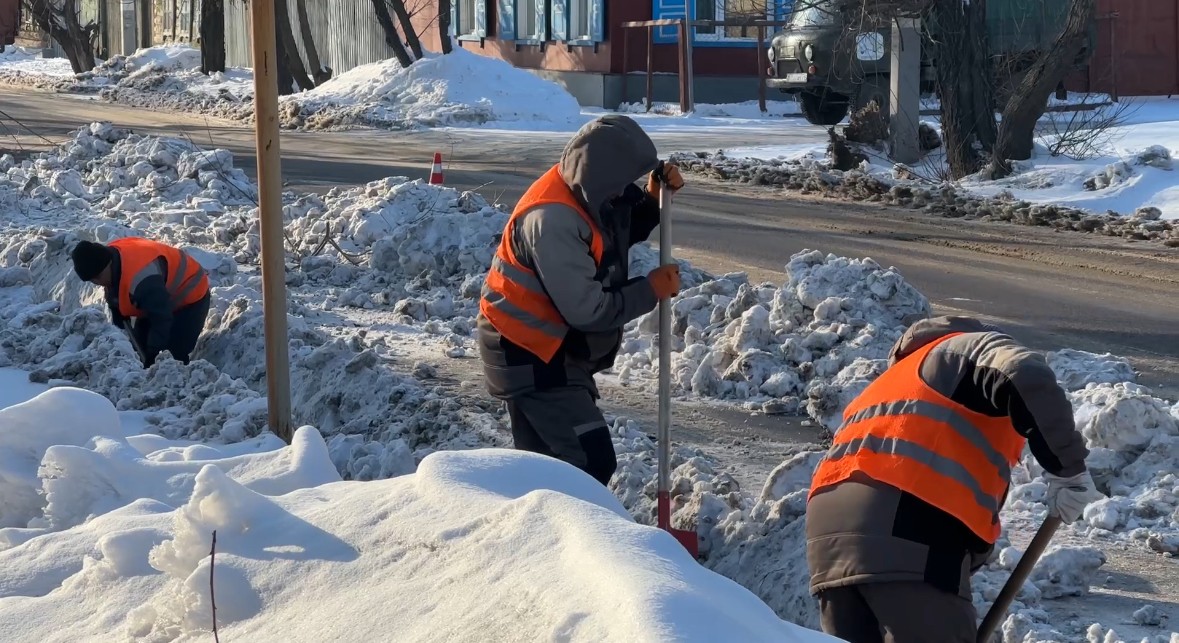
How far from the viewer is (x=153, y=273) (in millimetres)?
7887

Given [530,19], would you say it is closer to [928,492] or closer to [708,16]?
[708,16]

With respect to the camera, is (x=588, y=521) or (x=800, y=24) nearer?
(x=588, y=521)

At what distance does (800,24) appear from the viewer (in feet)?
66.7

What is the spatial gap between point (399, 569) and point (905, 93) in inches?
571

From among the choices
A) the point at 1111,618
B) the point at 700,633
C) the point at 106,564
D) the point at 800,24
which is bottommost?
the point at 1111,618

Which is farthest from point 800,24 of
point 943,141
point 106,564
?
point 106,564

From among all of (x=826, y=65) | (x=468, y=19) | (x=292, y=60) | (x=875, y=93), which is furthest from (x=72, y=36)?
(x=875, y=93)

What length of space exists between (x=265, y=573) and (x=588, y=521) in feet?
2.63

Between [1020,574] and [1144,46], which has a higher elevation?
[1144,46]

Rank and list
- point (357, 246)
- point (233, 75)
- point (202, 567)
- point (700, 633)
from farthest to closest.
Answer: point (233, 75) < point (357, 246) < point (202, 567) < point (700, 633)

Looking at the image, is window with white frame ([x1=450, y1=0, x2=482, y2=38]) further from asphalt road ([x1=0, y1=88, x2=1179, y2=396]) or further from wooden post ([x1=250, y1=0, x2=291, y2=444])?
wooden post ([x1=250, y1=0, x2=291, y2=444])

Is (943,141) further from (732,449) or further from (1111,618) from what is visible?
(1111,618)

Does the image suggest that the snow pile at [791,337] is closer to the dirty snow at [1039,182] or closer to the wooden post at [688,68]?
the dirty snow at [1039,182]

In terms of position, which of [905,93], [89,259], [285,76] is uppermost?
[285,76]
